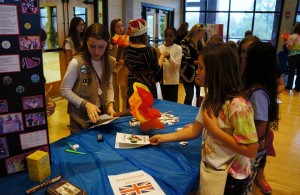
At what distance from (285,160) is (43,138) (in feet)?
8.50

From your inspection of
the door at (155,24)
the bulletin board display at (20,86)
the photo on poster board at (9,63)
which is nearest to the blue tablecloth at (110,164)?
the bulletin board display at (20,86)

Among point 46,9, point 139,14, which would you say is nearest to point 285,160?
point 46,9

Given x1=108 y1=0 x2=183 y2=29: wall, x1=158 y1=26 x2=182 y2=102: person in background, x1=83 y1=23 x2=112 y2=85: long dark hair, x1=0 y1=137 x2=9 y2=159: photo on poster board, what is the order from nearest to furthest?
x1=0 y1=137 x2=9 y2=159: photo on poster board, x1=83 y1=23 x2=112 y2=85: long dark hair, x1=158 y1=26 x2=182 y2=102: person in background, x1=108 y1=0 x2=183 y2=29: wall

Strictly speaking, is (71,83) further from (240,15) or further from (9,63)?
(240,15)

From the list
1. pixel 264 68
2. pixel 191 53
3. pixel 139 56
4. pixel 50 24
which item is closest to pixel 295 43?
pixel 191 53

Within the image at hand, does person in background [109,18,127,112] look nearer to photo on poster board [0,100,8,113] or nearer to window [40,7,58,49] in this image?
window [40,7,58,49]

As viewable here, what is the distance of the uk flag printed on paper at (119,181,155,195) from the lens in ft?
3.62

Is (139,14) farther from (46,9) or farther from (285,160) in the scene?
(285,160)

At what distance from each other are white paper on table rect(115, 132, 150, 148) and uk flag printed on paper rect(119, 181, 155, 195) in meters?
0.40

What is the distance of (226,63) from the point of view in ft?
3.74

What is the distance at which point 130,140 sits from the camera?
1.60m

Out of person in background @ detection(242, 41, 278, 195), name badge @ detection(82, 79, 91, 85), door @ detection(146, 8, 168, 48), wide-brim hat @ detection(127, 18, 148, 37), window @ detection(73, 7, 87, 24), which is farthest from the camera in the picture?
door @ detection(146, 8, 168, 48)

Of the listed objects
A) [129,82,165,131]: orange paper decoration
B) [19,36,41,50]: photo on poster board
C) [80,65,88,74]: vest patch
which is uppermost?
[19,36,41,50]: photo on poster board

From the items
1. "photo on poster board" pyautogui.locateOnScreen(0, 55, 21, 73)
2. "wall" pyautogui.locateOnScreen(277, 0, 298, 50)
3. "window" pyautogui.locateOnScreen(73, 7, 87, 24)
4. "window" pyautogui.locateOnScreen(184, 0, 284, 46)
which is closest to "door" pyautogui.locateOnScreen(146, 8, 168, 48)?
"window" pyautogui.locateOnScreen(184, 0, 284, 46)
